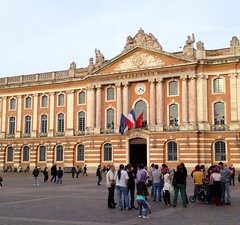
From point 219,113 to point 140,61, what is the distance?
484 inches

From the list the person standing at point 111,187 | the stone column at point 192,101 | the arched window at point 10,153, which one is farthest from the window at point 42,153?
the person standing at point 111,187

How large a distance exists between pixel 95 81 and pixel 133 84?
5660 millimetres

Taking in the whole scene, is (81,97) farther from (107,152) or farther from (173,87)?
(173,87)

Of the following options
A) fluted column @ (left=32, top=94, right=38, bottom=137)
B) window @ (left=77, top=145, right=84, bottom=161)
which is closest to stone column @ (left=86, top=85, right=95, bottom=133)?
window @ (left=77, top=145, right=84, bottom=161)

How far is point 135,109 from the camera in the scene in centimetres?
5462

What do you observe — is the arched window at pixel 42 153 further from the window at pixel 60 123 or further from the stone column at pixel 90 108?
the stone column at pixel 90 108

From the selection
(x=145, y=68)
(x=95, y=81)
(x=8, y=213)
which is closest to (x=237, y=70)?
(x=145, y=68)

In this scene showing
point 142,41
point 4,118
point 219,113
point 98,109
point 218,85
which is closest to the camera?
point 219,113

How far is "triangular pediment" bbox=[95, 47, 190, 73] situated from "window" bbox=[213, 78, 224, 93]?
4.32 m

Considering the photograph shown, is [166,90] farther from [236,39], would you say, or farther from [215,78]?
[236,39]

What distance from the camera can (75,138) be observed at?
193 feet

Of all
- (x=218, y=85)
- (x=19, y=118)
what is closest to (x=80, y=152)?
(x=19, y=118)

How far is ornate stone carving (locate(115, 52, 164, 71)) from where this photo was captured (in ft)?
174

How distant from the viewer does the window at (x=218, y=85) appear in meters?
50.7
